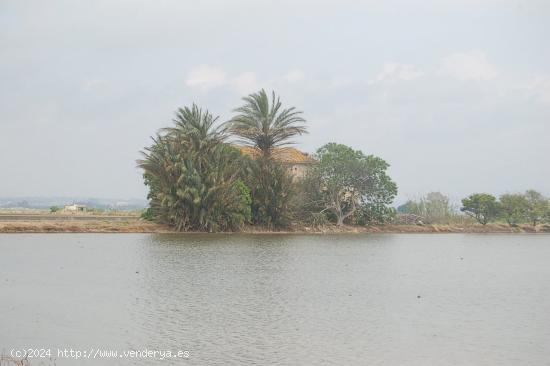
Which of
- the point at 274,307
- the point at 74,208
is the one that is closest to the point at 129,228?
the point at 74,208

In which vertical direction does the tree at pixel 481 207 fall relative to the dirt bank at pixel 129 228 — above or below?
above

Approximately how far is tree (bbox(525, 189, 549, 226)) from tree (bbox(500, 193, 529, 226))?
57 centimetres

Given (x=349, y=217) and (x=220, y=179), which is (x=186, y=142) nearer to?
(x=220, y=179)

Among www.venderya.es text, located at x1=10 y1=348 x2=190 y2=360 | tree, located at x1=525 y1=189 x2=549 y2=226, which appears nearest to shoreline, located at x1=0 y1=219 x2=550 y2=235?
tree, located at x1=525 y1=189 x2=549 y2=226

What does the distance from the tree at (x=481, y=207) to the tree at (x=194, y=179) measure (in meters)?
33.1

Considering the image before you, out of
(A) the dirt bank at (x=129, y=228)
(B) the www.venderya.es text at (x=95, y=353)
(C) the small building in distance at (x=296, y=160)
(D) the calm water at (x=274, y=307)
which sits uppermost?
(C) the small building in distance at (x=296, y=160)

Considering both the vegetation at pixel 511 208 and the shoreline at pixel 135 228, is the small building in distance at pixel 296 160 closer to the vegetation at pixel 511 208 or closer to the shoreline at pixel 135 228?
the shoreline at pixel 135 228

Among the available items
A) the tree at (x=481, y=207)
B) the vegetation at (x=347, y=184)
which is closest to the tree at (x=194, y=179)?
the vegetation at (x=347, y=184)

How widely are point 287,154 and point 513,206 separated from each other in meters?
26.6

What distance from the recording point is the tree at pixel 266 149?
54281mm

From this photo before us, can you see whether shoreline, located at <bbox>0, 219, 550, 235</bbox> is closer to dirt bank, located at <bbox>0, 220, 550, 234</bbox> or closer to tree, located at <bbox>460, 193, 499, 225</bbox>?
dirt bank, located at <bbox>0, 220, 550, 234</bbox>

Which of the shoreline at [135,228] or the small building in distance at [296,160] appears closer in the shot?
the shoreline at [135,228]

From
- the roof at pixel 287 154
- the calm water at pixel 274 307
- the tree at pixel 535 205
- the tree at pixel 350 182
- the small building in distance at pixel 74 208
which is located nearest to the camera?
the calm water at pixel 274 307

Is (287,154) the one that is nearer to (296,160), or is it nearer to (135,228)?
(296,160)
